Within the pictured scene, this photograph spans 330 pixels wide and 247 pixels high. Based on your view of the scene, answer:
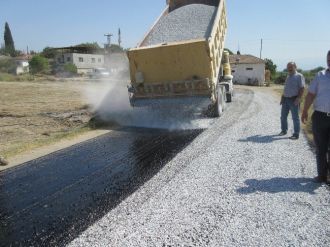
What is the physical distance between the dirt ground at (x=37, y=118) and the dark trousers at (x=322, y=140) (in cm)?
673

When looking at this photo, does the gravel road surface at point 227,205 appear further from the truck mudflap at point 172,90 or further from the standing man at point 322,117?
the truck mudflap at point 172,90

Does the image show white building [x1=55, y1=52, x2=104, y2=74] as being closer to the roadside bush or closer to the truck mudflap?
the roadside bush

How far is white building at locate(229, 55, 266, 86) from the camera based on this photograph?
3925cm

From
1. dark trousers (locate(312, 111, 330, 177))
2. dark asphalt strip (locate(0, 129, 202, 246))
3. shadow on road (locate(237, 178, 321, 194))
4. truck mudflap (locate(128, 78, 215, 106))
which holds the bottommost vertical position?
dark asphalt strip (locate(0, 129, 202, 246))

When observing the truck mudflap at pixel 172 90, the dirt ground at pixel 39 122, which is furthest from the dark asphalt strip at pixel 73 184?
the truck mudflap at pixel 172 90

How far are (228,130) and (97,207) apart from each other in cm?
527

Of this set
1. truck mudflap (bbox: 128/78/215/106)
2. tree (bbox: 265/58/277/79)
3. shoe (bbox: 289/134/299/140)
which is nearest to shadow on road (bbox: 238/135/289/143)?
shoe (bbox: 289/134/299/140)

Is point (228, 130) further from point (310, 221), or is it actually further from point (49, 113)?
point (49, 113)

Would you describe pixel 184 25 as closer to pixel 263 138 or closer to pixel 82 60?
Result: pixel 263 138

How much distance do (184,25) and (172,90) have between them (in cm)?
261

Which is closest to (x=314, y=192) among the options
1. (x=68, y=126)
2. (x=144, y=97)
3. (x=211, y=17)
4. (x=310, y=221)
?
(x=310, y=221)

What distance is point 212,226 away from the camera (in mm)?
4445

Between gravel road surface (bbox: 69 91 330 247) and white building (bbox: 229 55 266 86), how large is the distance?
107 ft

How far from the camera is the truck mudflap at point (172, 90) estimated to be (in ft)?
35.1
